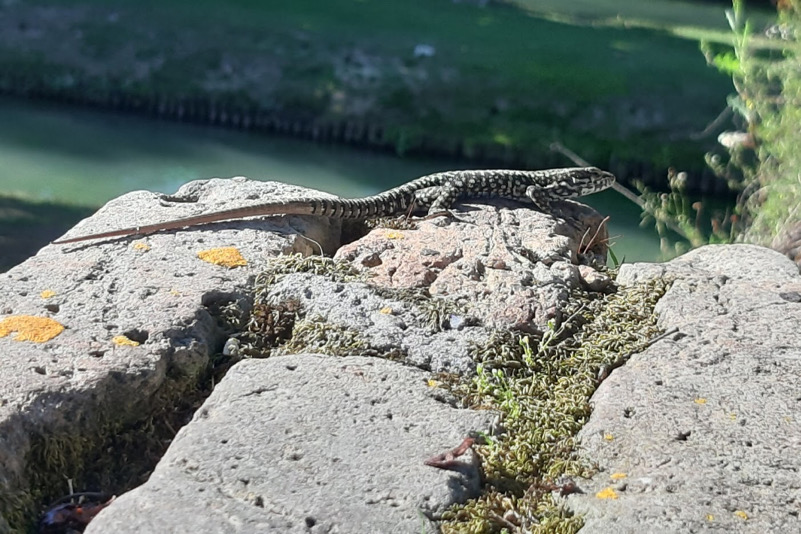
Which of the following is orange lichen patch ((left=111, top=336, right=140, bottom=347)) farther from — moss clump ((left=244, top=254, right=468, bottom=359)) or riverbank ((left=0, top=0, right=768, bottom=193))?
riverbank ((left=0, top=0, right=768, bottom=193))

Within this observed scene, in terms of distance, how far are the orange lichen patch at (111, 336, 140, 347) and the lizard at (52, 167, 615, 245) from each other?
85 cm

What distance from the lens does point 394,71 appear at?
15.4m

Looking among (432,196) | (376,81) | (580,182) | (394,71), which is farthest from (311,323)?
(394,71)

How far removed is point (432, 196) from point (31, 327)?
2.28 meters

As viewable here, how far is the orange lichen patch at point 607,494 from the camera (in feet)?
7.79

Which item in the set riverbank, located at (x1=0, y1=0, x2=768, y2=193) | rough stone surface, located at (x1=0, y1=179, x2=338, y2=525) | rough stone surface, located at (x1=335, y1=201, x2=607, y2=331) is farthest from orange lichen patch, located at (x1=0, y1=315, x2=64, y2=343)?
riverbank, located at (x1=0, y1=0, x2=768, y2=193)

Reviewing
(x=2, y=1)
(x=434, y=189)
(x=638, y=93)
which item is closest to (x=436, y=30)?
(x=638, y=93)

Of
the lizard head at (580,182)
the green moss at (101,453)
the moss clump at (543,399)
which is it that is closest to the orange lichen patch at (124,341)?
the green moss at (101,453)

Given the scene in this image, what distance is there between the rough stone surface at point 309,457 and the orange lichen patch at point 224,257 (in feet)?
2.46

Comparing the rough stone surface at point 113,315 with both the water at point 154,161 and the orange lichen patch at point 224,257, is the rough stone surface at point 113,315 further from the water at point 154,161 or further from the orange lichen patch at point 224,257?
the water at point 154,161

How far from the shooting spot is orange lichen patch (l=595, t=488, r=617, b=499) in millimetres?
2375

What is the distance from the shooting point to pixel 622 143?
13.8 m

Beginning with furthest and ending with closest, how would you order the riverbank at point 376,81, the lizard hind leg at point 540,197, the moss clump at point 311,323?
the riverbank at point 376,81 → the lizard hind leg at point 540,197 → the moss clump at point 311,323

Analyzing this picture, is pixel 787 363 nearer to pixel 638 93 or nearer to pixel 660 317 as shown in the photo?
pixel 660 317
